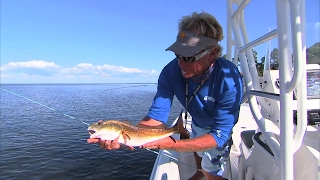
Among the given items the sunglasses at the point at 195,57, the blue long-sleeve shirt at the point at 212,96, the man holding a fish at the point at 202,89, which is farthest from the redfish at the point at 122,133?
the sunglasses at the point at 195,57

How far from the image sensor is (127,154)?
1262cm

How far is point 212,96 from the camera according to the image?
2895 mm

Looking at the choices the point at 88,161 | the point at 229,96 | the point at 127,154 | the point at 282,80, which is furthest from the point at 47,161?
the point at 282,80

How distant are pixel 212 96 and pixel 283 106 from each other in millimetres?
1071

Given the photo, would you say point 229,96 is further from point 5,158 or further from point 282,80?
point 5,158

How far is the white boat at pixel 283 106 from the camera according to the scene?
1839 mm

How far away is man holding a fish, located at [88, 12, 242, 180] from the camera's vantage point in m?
2.64

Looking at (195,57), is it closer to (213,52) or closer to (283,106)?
(213,52)

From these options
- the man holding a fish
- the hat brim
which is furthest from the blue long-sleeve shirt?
the hat brim

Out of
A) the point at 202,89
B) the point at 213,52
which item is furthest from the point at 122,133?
the point at 213,52

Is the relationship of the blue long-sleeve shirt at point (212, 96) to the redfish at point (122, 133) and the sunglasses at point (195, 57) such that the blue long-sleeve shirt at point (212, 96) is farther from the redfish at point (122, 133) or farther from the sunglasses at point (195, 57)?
the redfish at point (122, 133)

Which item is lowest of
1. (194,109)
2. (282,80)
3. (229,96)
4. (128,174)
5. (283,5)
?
(128,174)

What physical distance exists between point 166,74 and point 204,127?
94 centimetres

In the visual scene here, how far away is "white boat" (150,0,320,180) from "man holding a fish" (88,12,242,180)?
293mm
